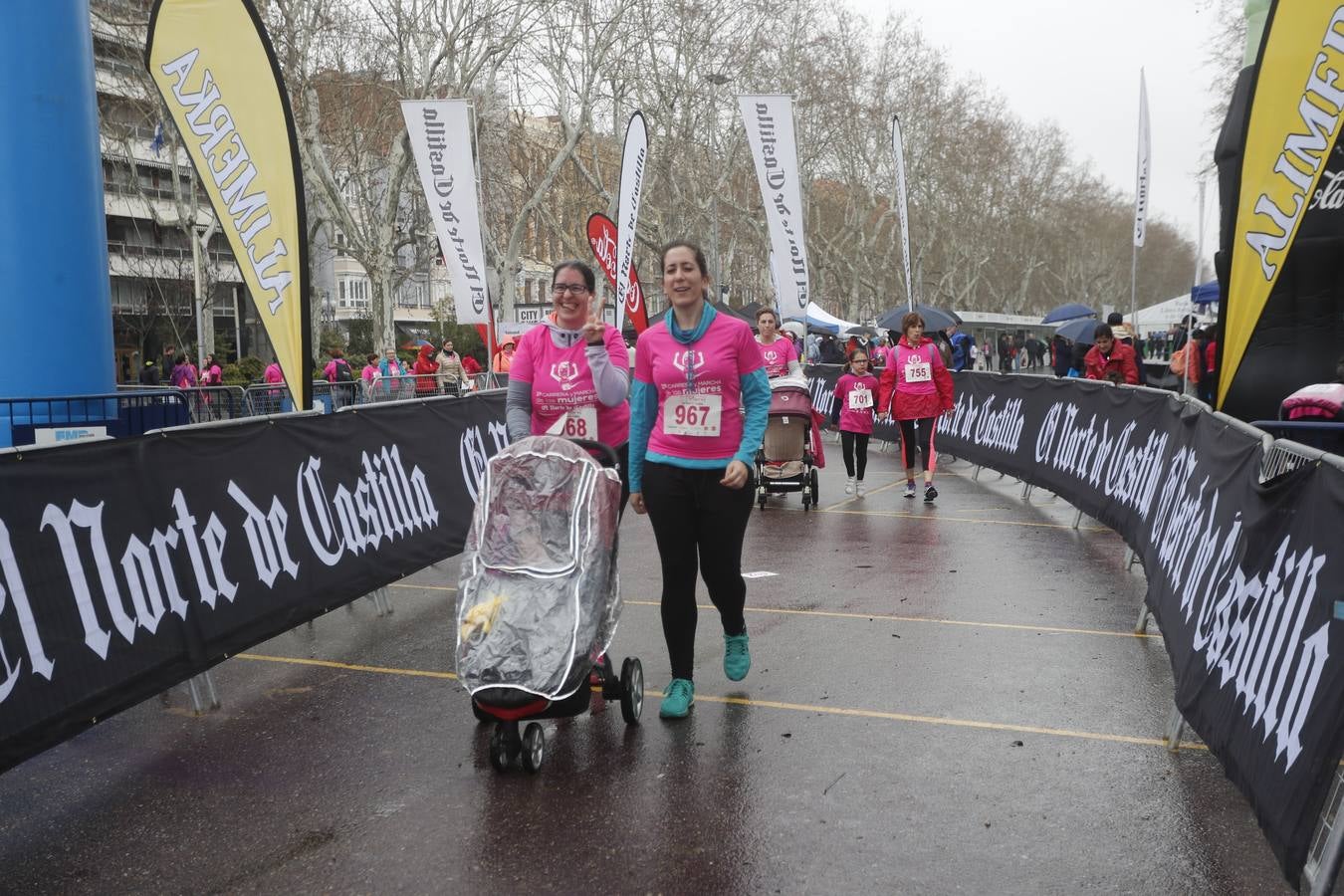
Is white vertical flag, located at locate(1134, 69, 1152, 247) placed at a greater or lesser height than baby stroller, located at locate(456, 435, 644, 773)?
greater

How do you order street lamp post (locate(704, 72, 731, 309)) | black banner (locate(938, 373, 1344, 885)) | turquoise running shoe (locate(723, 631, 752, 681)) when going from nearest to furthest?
1. black banner (locate(938, 373, 1344, 885))
2. turquoise running shoe (locate(723, 631, 752, 681))
3. street lamp post (locate(704, 72, 731, 309))

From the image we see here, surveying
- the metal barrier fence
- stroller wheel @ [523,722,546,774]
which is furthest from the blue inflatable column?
stroller wheel @ [523,722,546,774]

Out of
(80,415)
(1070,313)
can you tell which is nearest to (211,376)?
(80,415)

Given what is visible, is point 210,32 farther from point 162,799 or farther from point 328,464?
point 162,799

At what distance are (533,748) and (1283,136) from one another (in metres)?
4.76

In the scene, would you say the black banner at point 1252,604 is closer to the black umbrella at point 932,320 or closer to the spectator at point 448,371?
the spectator at point 448,371

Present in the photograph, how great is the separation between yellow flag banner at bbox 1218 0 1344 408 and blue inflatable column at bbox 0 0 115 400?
8.51m

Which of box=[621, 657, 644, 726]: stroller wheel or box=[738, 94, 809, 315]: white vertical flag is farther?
box=[738, 94, 809, 315]: white vertical flag

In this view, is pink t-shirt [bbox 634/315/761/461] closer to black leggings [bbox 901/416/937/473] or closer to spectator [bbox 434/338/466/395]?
black leggings [bbox 901/416/937/473]

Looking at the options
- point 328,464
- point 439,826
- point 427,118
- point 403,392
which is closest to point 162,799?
point 439,826

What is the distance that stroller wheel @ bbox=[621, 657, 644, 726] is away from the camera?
5.25 m

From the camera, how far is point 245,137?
7812 mm

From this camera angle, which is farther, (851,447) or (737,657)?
(851,447)

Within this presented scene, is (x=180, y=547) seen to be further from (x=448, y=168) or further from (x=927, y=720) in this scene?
(x=448, y=168)
